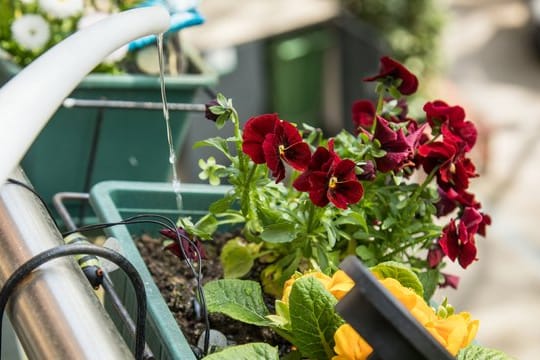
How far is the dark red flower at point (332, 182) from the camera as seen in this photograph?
0.90 m

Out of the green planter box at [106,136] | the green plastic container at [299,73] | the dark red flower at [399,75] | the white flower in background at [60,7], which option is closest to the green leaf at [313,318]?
the dark red flower at [399,75]

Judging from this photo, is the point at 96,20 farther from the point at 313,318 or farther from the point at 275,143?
the point at 313,318

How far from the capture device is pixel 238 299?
942 mm

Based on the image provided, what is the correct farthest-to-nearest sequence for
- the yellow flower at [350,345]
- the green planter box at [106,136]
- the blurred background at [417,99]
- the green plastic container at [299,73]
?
the green plastic container at [299,73] → the blurred background at [417,99] → the green planter box at [106,136] → the yellow flower at [350,345]

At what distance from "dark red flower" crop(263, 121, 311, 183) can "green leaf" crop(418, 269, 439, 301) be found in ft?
0.73

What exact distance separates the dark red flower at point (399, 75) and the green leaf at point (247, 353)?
15.2 inches

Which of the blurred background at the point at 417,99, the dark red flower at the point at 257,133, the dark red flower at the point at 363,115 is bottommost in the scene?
the blurred background at the point at 417,99

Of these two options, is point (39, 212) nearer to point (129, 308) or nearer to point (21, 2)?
point (129, 308)

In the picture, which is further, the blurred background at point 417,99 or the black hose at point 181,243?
the blurred background at point 417,99

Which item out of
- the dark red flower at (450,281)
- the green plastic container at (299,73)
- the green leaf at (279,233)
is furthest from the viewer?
the green plastic container at (299,73)

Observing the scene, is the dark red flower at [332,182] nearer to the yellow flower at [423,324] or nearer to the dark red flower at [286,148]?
the dark red flower at [286,148]

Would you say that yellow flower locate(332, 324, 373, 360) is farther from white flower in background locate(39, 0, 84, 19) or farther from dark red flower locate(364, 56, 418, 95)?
white flower in background locate(39, 0, 84, 19)

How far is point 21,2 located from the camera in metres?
1.58

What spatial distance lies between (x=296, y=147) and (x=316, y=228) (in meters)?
0.13
